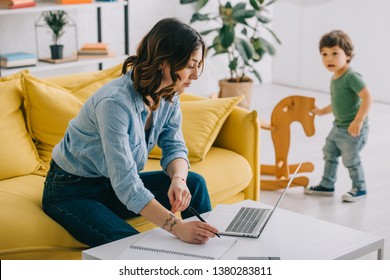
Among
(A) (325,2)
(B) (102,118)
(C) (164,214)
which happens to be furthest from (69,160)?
(A) (325,2)

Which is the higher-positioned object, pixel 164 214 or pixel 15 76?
pixel 15 76

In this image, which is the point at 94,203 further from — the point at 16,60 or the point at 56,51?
the point at 56,51

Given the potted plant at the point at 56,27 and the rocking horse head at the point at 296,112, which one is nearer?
the rocking horse head at the point at 296,112

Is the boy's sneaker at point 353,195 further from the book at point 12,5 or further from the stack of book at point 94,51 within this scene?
the book at point 12,5

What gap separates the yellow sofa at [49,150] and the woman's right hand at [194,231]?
468 millimetres

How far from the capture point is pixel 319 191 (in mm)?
3584

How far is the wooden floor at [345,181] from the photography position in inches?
128

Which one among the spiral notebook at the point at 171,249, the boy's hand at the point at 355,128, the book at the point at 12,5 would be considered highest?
the book at the point at 12,5

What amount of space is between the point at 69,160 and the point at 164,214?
41 centimetres

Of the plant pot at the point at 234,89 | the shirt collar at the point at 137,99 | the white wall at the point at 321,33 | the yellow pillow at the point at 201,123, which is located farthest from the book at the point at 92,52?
the shirt collar at the point at 137,99

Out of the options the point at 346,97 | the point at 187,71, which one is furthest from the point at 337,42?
the point at 187,71

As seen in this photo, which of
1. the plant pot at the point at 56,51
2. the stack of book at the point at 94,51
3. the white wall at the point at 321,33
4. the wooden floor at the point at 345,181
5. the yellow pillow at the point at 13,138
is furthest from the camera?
the white wall at the point at 321,33

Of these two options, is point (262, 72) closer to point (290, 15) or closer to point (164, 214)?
point (290, 15)
